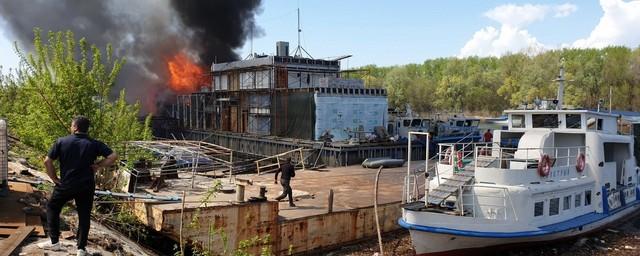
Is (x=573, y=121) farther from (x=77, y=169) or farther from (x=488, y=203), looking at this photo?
(x=77, y=169)

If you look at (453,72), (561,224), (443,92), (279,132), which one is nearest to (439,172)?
(561,224)

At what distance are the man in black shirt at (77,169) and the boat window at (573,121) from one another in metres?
15.9

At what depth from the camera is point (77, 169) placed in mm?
6840

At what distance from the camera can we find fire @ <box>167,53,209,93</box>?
59.6 m

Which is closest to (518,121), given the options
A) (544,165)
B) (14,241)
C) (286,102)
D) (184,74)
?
(544,165)

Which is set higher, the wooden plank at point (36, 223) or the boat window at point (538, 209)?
the wooden plank at point (36, 223)

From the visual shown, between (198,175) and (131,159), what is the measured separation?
4.44 metres

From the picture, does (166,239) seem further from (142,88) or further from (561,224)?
(142,88)

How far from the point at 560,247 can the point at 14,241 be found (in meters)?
15.5

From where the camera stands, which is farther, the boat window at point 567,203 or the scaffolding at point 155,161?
the boat window at point 567,203

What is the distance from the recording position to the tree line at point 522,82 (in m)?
62.8

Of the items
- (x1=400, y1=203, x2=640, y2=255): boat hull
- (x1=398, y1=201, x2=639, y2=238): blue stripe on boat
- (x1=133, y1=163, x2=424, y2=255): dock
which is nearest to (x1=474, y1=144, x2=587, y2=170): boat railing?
(x1=398, y1=201, x2=639, y2=238): blue stripe on boat

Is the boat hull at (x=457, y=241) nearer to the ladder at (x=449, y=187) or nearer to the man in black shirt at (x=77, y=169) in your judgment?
the ladder at (x=449, y=187)

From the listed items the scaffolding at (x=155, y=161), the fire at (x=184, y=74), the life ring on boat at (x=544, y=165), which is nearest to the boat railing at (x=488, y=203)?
the life ring on boat at (x=544, y=165)
